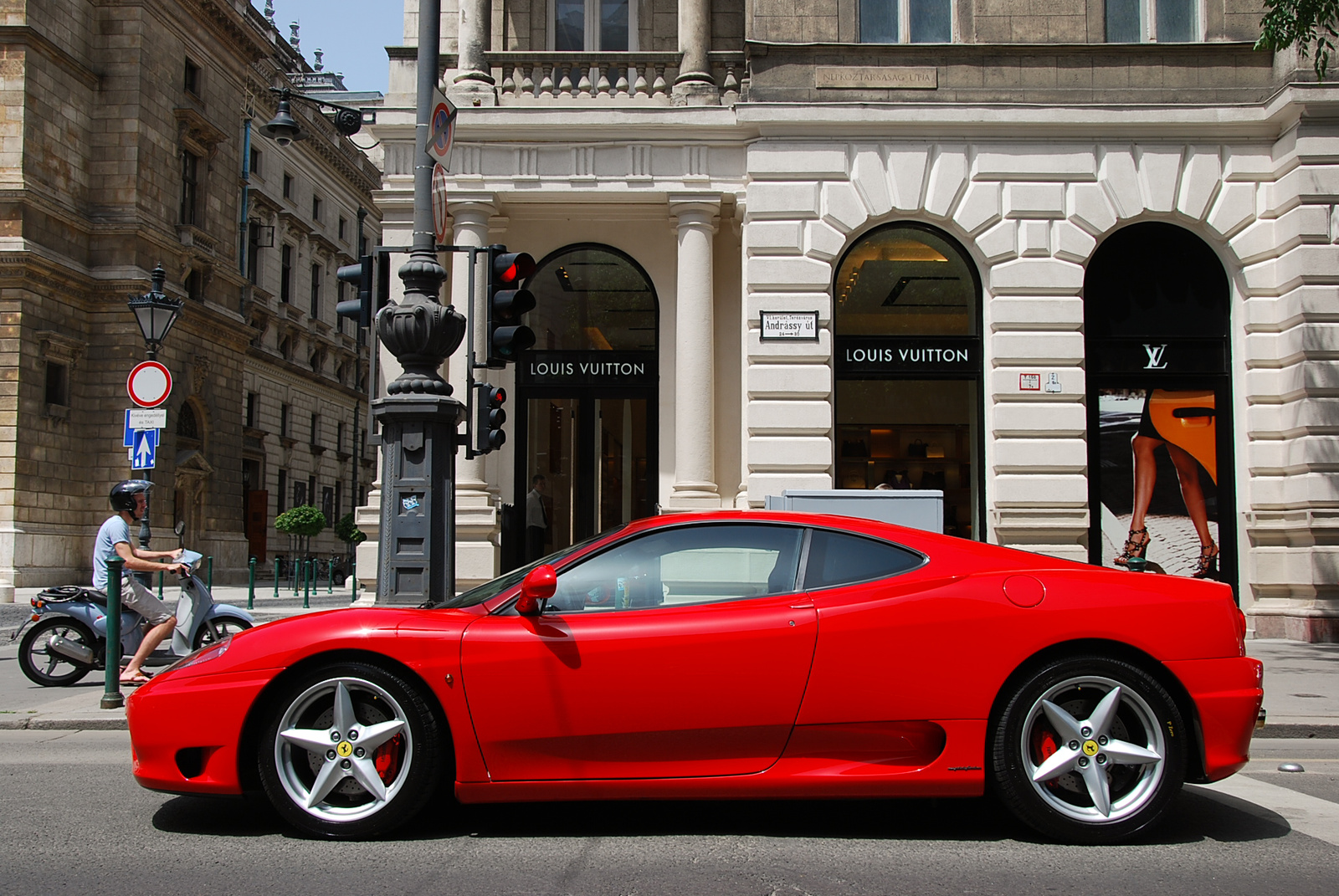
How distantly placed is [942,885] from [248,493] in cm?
4829

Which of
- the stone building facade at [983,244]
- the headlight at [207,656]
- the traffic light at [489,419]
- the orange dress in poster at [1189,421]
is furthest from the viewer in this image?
the orange dress in poster at [1189,421]

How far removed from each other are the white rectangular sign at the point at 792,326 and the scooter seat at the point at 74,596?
8.15 metres

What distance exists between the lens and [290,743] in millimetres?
4559

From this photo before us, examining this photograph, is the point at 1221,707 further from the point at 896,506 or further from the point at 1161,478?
the point at 1161,478

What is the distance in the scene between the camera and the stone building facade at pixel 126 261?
32.0 meters

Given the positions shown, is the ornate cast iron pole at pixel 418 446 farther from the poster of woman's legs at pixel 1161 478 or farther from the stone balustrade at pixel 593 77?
the poster of woman's legs at pixel 1161 478

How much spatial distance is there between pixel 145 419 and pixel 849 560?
9.30 metres

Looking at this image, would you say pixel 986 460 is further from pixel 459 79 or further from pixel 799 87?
pixel 459 79

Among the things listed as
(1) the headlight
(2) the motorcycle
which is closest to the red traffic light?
(2) the motorcycle

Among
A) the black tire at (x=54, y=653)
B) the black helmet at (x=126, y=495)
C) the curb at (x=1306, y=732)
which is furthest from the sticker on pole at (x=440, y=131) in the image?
the curb at (x=1306, y=732)

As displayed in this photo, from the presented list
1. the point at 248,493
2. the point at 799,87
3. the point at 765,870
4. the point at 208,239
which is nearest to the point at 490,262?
the point at 765,870

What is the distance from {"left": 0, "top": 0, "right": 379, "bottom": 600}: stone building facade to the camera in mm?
31953

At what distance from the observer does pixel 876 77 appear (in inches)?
593

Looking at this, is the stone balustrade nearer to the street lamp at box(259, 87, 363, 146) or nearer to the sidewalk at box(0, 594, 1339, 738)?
the street lamp at box(259, 87, 363, 146)
